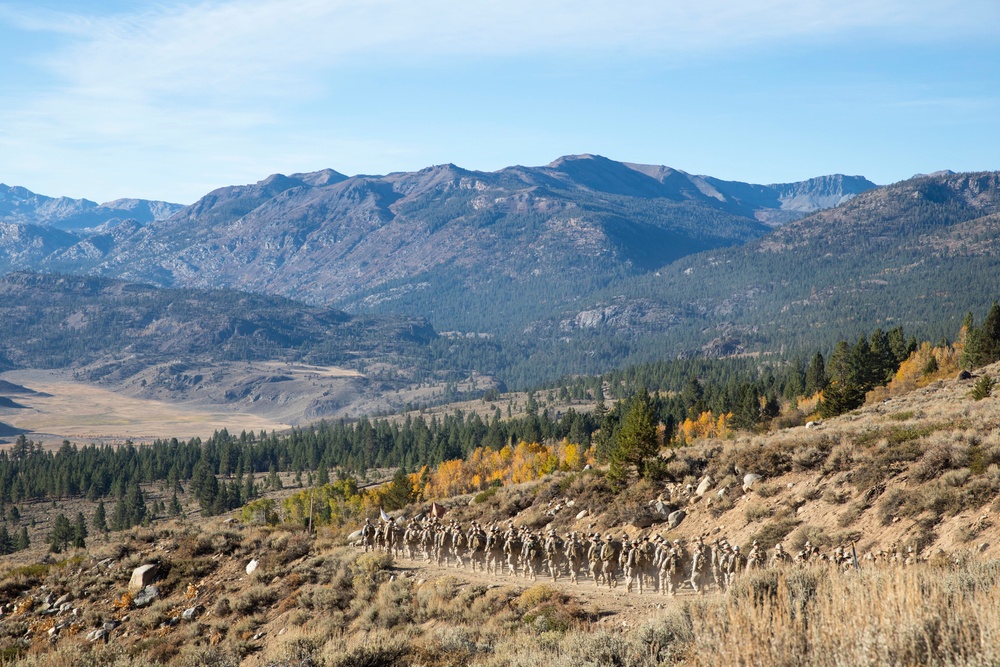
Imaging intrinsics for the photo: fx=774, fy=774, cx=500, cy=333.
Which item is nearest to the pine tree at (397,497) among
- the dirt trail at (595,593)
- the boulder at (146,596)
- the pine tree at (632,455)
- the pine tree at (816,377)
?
the pine tree at (632,455)

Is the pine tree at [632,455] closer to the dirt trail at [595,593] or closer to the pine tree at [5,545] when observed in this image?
the dirt trail at [595,593]

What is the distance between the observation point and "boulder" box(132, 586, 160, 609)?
35.9 metres

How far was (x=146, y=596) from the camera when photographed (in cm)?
3641

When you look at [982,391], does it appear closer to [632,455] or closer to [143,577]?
[632,455]

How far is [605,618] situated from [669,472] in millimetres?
18362

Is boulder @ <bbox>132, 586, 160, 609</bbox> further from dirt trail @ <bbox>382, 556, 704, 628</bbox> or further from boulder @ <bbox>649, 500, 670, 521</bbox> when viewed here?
boulder @ <bbox>649, 500, 670, 521</bbox>

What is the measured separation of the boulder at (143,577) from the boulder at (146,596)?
1.94ft

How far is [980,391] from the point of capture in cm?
5562

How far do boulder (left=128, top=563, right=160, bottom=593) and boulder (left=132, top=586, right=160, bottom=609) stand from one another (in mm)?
592

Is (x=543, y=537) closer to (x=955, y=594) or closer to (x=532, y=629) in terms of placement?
(x=532, y=629)

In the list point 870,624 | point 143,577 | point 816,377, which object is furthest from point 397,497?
point 816,377

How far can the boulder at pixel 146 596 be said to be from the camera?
35.9 meters

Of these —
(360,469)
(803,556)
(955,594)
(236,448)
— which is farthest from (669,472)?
(236,448)

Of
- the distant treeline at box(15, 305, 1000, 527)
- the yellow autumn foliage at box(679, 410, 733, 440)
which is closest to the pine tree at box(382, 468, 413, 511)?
the distant treeline at box(15, 305, 1000, 527)
